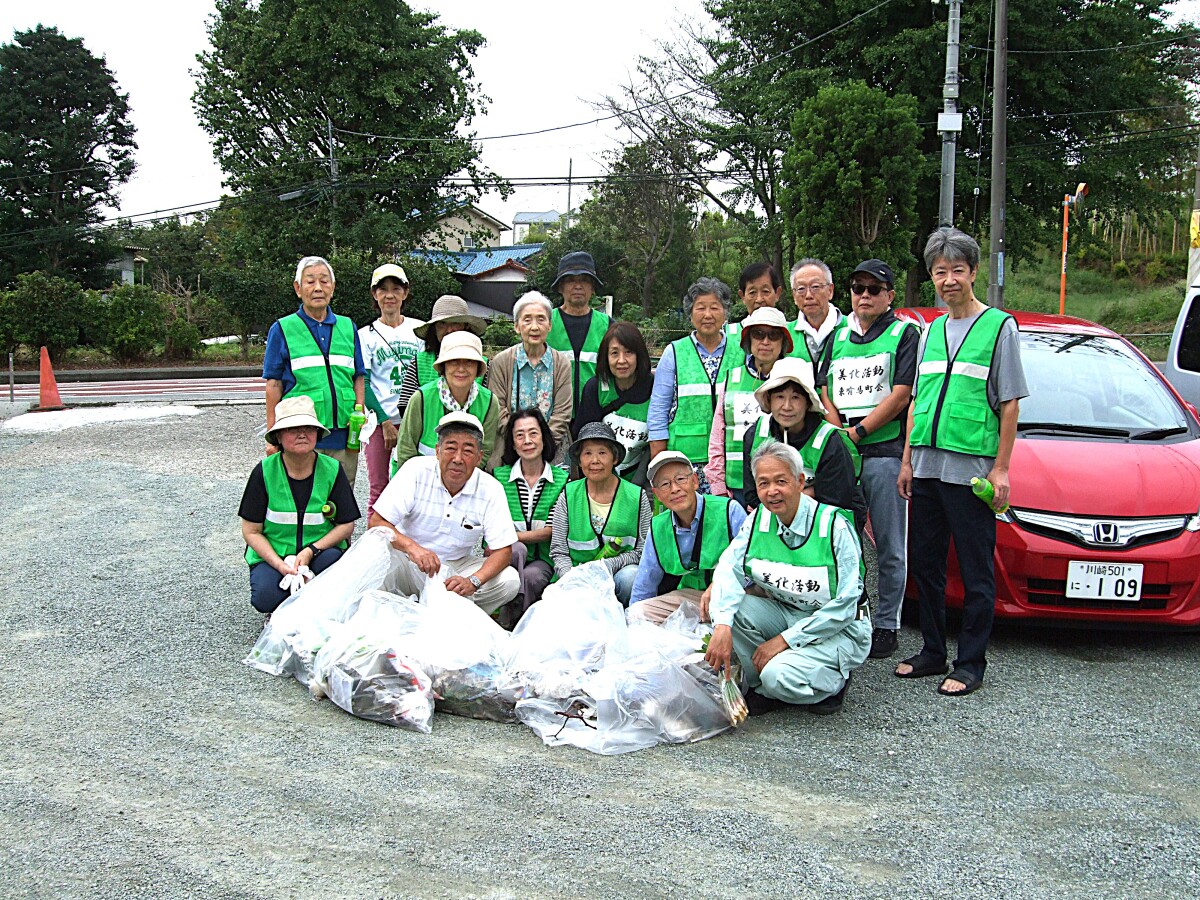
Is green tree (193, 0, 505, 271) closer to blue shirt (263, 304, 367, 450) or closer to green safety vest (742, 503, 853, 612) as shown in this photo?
blue shirt (263, 304, 367, 450)

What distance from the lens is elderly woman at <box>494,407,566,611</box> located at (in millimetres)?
5480

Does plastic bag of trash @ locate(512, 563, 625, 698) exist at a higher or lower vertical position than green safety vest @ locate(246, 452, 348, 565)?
lower

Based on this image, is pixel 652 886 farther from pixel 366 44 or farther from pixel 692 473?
pixel 366 44

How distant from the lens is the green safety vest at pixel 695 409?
5.45m

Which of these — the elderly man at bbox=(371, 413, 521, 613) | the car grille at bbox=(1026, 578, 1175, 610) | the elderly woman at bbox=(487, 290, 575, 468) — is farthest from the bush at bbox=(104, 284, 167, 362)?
the car grille at bbox=(1026, 578, 1175, 610)

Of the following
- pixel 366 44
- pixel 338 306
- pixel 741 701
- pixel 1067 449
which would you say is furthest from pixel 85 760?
pixel 366 44

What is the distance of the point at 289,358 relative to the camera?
5.86 meters

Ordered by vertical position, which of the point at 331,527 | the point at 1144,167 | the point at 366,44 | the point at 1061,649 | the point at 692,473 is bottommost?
the point at 1061,649

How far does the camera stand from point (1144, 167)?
26.1 meters

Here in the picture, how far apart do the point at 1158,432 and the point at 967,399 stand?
71.6 inches

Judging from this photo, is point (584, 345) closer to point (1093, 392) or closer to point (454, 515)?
point (454, 515)

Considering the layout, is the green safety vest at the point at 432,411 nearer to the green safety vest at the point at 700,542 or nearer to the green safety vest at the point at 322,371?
the green safety vest at the point at 322,371

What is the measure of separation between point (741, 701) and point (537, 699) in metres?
0.83

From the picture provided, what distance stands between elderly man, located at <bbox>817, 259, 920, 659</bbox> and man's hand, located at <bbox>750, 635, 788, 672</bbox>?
2.95 feet
